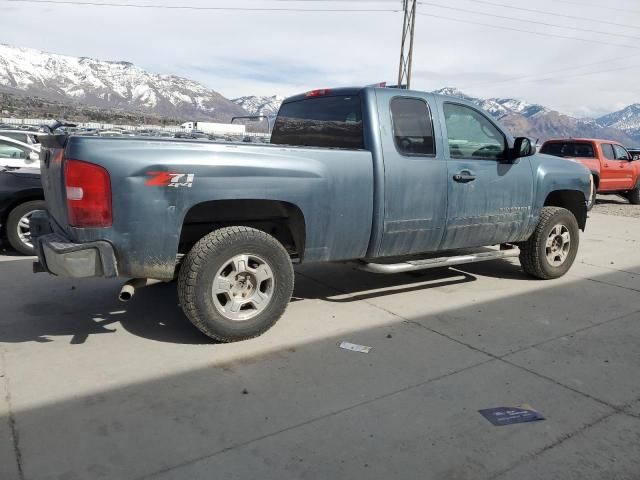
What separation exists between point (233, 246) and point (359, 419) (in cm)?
153

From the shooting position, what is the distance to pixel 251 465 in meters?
2.61

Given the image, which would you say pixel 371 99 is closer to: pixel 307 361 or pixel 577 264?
pixel 307 361

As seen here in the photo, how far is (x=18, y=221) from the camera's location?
22.7 feet

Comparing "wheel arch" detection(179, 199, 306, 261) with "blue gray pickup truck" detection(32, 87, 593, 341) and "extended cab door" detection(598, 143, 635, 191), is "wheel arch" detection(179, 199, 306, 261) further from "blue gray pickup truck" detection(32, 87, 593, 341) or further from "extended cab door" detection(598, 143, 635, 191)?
"extended cab door" detection(598, 143, 635, 191)

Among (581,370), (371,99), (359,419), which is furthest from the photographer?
(371,99)

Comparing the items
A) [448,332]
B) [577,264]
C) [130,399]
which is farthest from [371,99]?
[577,264]

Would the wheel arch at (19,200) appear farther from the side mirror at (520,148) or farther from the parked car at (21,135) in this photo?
the side mirror at (520,148)

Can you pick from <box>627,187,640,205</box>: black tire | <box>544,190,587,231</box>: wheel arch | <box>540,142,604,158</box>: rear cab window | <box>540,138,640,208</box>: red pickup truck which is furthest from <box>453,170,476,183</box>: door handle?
<box>627,187,640,205</box>: black tire

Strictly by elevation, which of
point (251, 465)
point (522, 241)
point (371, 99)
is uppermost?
point (371, 99)

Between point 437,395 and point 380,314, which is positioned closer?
point 437,395

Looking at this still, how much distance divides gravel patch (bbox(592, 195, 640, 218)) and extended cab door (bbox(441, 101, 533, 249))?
8840 mm

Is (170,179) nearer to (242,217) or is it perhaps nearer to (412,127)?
(242,217)

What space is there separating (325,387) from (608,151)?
14.1 metres

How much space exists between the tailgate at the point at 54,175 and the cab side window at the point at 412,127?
260 cm
